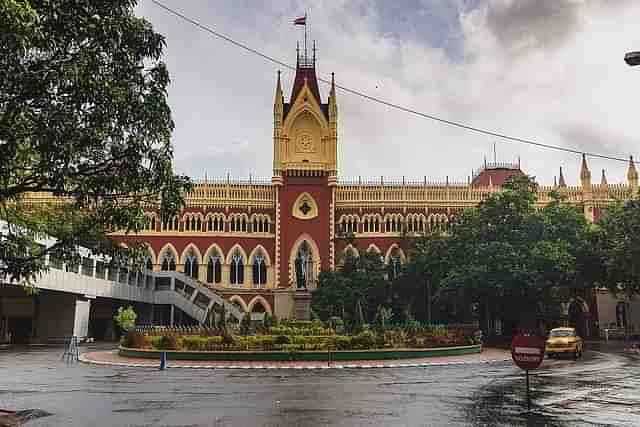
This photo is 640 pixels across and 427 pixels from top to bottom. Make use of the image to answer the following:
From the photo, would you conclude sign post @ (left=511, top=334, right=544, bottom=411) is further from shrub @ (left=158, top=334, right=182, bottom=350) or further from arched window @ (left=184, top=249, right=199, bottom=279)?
arched window @ (left=184, top=249, right=199, bottom=279)

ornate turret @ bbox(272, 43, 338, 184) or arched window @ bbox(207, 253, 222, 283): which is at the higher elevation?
ornate turret @ bbox(272, 43, 338, 184)

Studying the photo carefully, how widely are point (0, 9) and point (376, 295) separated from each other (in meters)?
39.9

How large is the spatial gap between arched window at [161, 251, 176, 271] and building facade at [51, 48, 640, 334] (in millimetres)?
86

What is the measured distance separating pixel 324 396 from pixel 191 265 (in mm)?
41097

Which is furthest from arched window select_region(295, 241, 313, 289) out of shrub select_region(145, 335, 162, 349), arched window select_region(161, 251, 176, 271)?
shrub select_region(145, 335, 162, 349)

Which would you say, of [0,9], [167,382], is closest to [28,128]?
[0,9]

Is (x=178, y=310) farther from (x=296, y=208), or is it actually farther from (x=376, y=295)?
(x=376, y=295)

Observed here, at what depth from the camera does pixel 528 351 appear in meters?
11.2

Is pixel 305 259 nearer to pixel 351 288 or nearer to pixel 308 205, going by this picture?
pixel 308 205

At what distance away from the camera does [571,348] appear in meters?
26.4

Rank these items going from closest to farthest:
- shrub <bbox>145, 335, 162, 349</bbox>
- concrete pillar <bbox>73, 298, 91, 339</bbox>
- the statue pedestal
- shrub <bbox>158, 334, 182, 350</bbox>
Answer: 1. shrub <bbox>158, 334, 182, 350</bbox>
2. shrub <bbox>145, 335, 162, 349</bbox>
3. the statue pedestal
4. concrete pillar <bbox>73, 298, 91, 339</bbox>

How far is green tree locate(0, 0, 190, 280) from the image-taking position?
9344 mm

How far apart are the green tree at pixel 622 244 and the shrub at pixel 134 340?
25322 millimetres

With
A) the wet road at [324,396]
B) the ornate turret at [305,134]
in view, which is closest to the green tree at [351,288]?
the ornate turret at [305,134]
